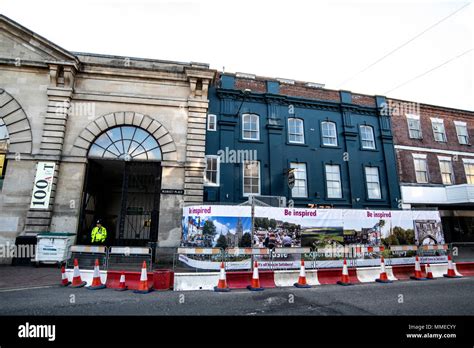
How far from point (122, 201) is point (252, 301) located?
10337 mm

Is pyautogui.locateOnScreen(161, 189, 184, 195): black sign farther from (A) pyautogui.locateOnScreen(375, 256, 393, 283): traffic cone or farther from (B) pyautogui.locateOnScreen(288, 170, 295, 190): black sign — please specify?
(A) pyautogui.locateOnScreen(375, 256, 393, 283): traffic cone

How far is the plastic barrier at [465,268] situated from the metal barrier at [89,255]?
47.8 feet

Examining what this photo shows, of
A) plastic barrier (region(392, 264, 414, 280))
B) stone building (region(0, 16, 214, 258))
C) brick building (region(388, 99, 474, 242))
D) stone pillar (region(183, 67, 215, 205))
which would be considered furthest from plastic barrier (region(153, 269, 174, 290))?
brick building (region(388, 99, 474, 242))

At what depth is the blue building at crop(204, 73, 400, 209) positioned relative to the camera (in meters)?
15.6

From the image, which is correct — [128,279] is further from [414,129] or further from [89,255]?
[414,129]

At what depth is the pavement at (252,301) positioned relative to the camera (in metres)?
5.33

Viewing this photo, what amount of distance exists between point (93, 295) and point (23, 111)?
40.0 ft

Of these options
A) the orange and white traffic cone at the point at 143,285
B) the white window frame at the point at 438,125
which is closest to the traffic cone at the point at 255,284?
the orange and white traffic cone at the point at 143,285

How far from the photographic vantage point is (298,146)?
16.9m

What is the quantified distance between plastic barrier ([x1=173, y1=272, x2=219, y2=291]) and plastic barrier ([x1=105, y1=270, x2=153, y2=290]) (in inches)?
35.9
